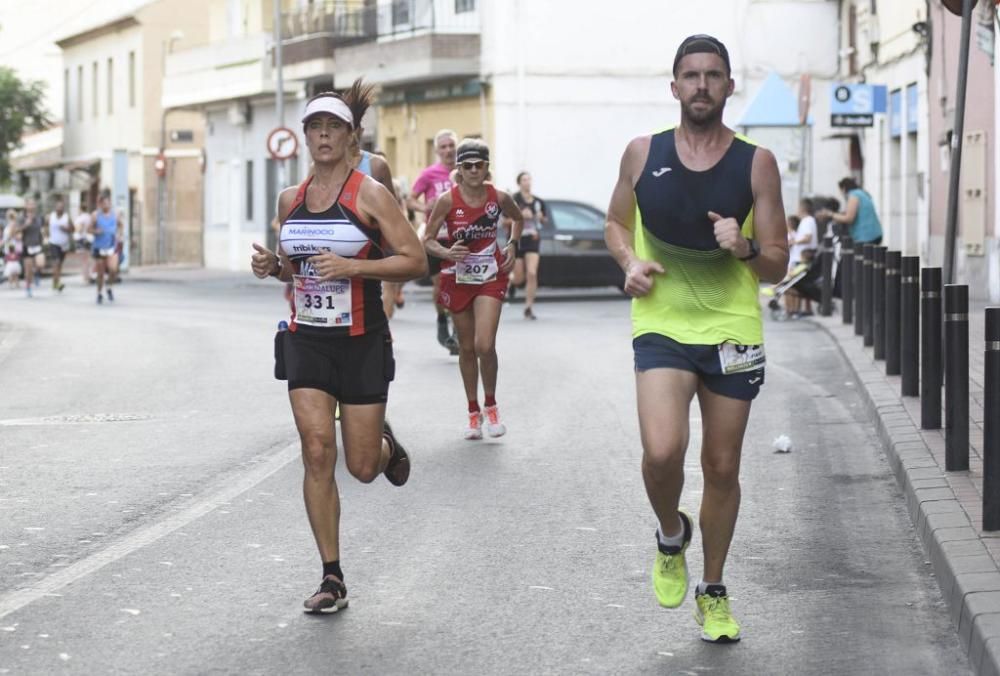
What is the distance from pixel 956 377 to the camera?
9.09 m

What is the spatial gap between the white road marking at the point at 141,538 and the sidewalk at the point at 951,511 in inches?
122

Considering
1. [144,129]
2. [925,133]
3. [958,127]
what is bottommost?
[958,127]

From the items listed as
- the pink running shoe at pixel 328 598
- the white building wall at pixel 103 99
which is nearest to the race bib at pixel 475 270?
the pink running shoe at pixel 328 598

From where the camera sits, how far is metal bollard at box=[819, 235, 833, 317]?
23.2 metres

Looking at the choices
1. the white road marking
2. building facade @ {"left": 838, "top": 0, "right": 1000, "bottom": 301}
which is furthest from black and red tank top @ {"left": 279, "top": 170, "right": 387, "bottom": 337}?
building facade @ {"left": 838, "top": 0, "right": 1000, "bottom": 301}

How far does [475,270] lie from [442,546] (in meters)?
4.22

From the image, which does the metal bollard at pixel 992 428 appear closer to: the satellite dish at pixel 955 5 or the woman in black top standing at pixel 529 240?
the satellite dish at pixel 955 5

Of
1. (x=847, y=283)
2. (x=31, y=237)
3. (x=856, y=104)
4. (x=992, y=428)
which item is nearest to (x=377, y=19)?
(x=31, y=237)

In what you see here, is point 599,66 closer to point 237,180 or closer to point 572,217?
point 572,217

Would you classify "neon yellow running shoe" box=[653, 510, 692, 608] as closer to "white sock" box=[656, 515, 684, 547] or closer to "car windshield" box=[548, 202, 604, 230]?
"white sock" box=[656, 515, 684, 547]

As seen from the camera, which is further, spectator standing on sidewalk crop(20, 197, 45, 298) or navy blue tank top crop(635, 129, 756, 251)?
spectator standing on sidewalk crop(20, 197, 45, 298)

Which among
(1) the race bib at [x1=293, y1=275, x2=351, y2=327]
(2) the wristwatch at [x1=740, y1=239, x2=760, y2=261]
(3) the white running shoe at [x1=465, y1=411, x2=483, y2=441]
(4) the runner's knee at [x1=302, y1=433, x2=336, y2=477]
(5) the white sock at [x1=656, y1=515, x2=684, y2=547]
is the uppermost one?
(2) the wristwatch at [x1=740, y1=239, x2=760, y2=261]

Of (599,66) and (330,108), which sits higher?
(599,66)

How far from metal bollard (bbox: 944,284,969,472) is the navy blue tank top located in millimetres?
2776
